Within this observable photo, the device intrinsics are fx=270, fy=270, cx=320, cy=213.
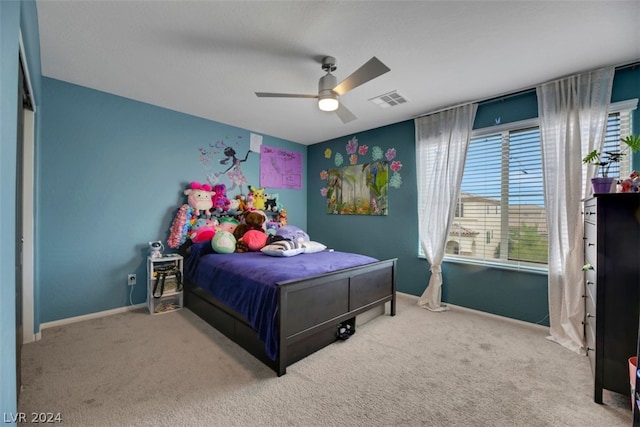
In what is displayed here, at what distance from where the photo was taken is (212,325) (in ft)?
9.09

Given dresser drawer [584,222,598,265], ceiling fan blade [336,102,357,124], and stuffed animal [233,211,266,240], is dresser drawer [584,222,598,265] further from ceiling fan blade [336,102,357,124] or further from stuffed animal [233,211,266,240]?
stuffed animal [233,211,266,240]

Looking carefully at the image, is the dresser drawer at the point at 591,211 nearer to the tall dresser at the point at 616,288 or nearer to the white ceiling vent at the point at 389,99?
the tall dresser at the point at 616,288

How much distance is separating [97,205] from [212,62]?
203 centimetres

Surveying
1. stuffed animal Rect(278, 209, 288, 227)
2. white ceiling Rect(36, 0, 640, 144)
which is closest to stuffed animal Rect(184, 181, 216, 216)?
white ceiling Rect(36, 0, 640, 144)

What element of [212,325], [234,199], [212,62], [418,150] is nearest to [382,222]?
[418,150]

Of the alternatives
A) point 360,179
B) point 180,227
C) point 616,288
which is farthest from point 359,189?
point 616,288

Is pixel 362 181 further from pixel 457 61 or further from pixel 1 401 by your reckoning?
pixel 1 401

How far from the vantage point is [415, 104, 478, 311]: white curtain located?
10.5 ft

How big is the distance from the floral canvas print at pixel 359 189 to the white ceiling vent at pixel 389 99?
3.24ft

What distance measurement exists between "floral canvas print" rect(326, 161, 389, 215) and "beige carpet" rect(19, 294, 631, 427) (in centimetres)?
198

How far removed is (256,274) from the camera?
231 cm

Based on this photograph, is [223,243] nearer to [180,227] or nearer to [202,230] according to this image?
[202,230]

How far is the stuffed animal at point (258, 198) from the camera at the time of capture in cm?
421

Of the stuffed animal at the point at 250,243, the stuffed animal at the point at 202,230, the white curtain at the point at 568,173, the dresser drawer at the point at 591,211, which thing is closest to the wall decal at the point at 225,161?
the stuffed animal at the point at 202,230
